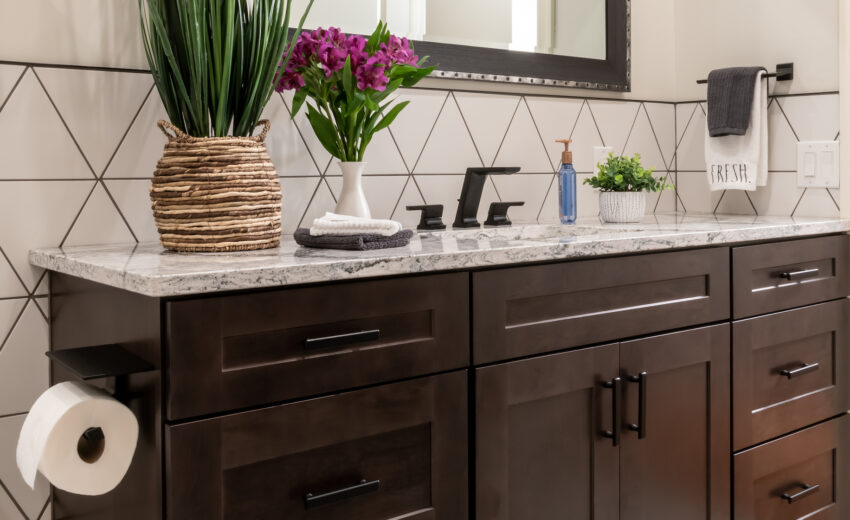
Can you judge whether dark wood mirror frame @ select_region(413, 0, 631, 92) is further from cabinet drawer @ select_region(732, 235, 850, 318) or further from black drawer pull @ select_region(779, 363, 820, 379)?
black drawer pull @ select_region(779, 363, 820, 379)

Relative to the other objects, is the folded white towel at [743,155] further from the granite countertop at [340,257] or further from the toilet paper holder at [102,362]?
the toilet paper holder at [102,362]

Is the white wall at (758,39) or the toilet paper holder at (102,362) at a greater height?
the white wall at (758,39)

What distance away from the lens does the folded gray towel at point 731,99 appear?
2279mm

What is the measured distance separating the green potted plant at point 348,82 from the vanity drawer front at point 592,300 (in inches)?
15.6

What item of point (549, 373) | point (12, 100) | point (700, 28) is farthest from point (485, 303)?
point (700, 28)

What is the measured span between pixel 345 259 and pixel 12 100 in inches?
28.6

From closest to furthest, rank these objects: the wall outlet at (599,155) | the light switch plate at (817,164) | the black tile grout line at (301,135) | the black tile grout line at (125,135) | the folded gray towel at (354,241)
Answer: the folded gray towel at (354,241) < the black tile grout line at (125,135) < the black tile grout line at (301,135) < the light switch plate at (817,164) < the wall outlet at (599,155)

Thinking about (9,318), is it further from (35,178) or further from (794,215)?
(794,215)

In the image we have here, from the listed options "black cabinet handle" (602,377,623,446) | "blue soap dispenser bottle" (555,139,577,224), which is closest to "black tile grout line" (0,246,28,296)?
"black cabinet handle" (602,377,623,446)

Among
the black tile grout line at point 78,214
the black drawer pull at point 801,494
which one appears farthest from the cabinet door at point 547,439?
the black tile grout line at point 78,214

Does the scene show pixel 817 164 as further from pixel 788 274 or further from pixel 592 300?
pixel 592 300

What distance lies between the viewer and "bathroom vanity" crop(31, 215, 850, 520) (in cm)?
111

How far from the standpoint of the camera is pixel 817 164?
7.43ft

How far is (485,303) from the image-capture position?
1.38 meters
